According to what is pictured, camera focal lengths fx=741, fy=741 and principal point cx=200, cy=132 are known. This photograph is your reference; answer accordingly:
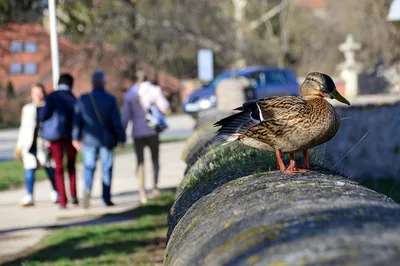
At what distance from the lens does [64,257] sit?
298 inches

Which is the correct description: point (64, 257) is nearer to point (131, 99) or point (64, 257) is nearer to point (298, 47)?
point (131, 99)

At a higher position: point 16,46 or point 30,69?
point 16,46

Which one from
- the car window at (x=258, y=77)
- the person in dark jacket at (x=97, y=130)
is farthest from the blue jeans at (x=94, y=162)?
the car window at (x=258, y=77)

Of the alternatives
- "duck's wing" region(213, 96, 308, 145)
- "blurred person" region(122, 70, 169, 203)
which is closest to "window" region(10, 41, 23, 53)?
"blurred person" region(122, 70, 169, 203)

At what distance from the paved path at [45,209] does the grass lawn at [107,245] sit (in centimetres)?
34

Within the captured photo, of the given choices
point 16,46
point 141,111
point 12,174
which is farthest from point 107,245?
point 16,46

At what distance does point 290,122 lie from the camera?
381 centimetres

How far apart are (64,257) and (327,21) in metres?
48.6

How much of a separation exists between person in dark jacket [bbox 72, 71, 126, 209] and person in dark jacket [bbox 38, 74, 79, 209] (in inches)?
13.8

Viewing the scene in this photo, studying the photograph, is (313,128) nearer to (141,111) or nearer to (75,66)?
(141,111)

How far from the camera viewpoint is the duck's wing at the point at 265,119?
3.82 meters

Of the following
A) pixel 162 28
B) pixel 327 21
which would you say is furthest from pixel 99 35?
pixel 327 21

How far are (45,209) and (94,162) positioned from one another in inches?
39.9

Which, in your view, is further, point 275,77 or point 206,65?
point 275,77
